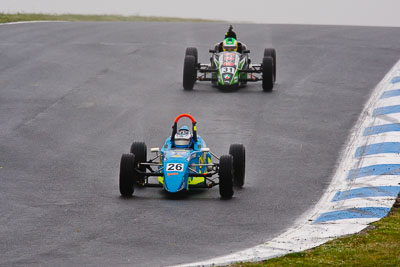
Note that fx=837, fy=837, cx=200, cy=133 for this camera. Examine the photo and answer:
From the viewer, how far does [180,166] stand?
1448cm

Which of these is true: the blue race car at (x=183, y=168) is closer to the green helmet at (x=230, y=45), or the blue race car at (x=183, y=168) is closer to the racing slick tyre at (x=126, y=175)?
the racing slick tyre at (x=126, y=175)

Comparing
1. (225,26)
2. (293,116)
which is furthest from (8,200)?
(225,26)

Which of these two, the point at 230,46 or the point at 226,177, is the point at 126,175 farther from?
the point at 230,46

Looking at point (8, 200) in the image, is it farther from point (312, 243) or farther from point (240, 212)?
point (312, 243)

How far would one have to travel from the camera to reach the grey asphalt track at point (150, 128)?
12.2m

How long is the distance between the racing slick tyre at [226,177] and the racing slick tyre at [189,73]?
9484 millimetres

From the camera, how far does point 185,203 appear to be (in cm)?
1415

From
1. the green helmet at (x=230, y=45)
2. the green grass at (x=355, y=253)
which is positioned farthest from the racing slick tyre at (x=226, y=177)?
the green helmet at (x=230, y=45)

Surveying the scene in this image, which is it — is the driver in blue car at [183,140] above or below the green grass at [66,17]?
below

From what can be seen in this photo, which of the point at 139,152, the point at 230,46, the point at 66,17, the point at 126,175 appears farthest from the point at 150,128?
the point at 66,17

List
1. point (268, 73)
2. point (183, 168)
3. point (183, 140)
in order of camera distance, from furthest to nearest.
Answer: point (268, 73), point (183, 140), point (183, 168)

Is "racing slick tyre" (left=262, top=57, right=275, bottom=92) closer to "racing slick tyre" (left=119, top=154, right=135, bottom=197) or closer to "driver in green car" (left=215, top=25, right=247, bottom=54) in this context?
"driver in green car" (left=215, top=25, right=247, bottom=54)

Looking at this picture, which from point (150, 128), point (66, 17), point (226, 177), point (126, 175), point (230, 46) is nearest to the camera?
point (226, 177)

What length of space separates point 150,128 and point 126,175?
18.2ft
